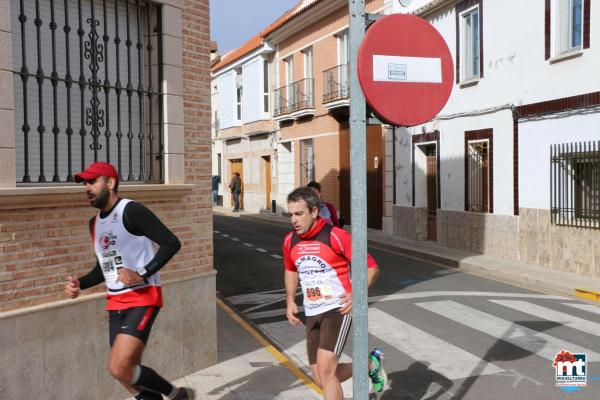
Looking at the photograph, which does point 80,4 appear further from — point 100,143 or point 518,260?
point 518,260

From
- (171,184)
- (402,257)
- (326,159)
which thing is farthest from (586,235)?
(326,159)

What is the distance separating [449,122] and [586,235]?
6068mm

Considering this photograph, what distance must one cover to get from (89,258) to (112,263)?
3.88ft

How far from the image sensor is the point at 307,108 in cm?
2666

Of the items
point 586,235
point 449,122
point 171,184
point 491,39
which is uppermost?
point 491,39

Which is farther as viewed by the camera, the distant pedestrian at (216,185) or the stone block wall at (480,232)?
the distant pedestrian at (216,185)

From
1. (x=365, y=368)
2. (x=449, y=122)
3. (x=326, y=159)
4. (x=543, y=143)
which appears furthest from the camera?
(x=326, y=159)

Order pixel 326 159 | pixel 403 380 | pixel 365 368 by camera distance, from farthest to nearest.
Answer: pixel 326 159
pixel 403 380
pixel 365 368

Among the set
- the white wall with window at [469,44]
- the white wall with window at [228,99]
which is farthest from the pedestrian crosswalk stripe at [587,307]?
the white wall with window at [228,99]

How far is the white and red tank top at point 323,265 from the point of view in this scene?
4691mm

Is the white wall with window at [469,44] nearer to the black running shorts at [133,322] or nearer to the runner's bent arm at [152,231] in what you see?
the runner's bent arm at [152,231]

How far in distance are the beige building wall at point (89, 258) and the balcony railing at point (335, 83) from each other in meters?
16.2

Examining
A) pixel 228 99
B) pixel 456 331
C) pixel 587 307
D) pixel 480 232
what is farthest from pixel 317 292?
pixel 228 99

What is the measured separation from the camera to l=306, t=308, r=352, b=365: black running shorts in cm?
466
